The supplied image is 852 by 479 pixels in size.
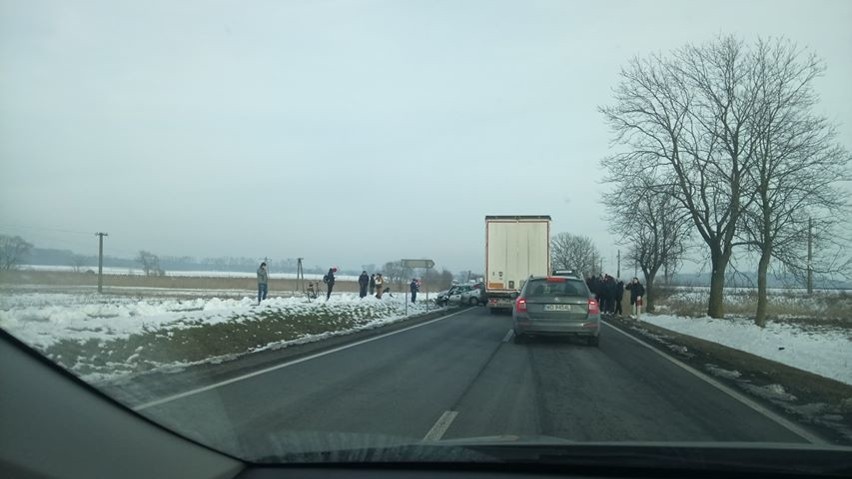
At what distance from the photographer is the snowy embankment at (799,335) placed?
13648 millimetres

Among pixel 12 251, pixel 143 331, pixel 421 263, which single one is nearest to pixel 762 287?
pixel 421 263

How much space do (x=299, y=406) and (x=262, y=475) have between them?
146 inches

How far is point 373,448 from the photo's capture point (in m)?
3.76

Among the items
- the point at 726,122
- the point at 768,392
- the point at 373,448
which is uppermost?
the point at 726,122

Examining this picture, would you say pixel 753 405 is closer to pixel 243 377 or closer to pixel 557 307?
pixel 243 377

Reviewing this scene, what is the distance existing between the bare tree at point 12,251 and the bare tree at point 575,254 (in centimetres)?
8861

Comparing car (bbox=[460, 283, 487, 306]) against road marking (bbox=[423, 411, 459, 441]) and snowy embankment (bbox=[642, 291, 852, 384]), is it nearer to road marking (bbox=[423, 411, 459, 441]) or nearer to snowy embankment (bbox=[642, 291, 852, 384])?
snowy embankment (bbox=[642, 291, 852, 384])

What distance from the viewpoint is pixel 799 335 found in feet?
66.6

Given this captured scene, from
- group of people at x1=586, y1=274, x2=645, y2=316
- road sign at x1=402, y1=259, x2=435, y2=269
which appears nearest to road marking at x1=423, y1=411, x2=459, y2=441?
road sign at x1=402, y1=259, x2=435, y2=269

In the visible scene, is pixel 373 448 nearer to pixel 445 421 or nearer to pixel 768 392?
pixel 445 421

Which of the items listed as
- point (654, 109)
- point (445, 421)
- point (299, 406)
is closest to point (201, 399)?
point (299, 406)

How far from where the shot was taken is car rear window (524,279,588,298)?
578 inches

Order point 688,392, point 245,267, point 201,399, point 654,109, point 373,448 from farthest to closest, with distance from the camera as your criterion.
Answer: point 245,267 < point 654,109 < point 688,392 < point 201,399 < point 373,448

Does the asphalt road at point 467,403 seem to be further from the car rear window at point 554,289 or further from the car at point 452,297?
the car at point 452,297
